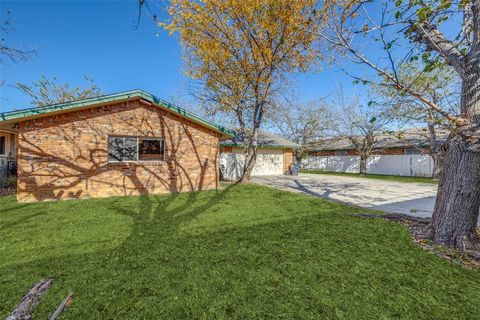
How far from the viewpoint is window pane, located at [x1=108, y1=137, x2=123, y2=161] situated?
8070 millimetres

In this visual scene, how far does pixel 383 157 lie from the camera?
66.4ft

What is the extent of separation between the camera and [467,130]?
11.5ft

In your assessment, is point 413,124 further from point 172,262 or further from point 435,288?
point 172,262

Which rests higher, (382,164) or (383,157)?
(383,157)

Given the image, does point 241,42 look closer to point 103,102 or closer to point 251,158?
point 251,158

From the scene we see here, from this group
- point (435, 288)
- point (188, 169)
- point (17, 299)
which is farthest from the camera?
point (188, 169)

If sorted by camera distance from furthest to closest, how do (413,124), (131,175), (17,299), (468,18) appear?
1. (413,124)
2. (131,175)
3. (468,18)
4. (17,299)

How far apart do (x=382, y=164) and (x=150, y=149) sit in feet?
68.1

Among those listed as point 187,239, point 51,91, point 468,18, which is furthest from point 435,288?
point 51,91

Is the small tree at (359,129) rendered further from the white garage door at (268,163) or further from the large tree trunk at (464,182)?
the large tree trunk at (464,182)

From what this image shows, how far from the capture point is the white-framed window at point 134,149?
8141mm

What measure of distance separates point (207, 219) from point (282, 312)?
3.46 m

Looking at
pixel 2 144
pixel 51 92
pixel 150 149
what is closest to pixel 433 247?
pixel 150 149

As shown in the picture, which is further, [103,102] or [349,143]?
[349,143]
